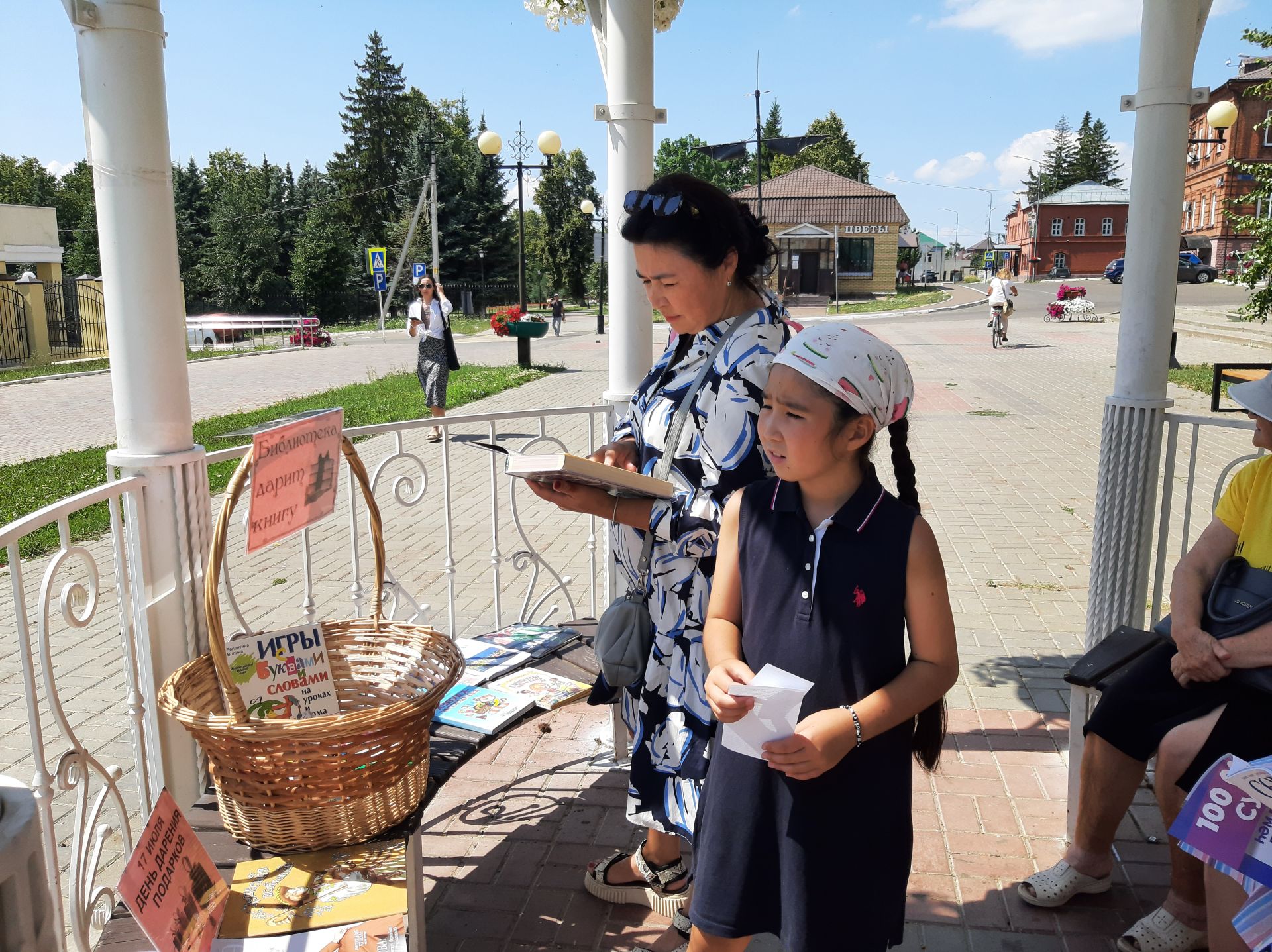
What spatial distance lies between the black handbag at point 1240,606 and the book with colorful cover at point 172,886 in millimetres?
2370

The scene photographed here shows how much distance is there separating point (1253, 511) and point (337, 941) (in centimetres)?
241

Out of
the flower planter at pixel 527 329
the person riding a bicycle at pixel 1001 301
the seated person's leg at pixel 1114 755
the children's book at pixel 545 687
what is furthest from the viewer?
the person riding a bicycle at pixel 1001 301

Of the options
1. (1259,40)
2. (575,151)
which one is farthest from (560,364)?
(575,151)

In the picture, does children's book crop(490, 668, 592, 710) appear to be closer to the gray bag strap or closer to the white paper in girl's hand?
the gray bag strap

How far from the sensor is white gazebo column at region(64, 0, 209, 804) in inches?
82.1

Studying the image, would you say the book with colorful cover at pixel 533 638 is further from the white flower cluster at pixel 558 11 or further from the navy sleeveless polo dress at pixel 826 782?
the white flower cluster at pixel 558 11

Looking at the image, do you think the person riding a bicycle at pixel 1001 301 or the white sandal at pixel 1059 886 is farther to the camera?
the person riding a bicycle at pixel 1001 301

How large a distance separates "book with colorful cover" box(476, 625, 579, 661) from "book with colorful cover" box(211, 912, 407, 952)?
1.20 meters

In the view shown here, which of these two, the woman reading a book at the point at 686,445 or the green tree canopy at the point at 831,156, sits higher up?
the green tree canopy at the point at 831,156

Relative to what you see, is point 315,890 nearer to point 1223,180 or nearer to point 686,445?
point 686,445

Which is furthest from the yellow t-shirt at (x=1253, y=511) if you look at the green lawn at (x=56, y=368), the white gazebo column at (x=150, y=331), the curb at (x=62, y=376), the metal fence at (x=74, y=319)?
the metal fence at (x=74, y=319)

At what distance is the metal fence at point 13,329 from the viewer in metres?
23.7

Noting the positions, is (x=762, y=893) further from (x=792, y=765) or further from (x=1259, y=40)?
(x=1259, y=40)

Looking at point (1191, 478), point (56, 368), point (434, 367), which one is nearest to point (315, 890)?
point (1191, 478)
